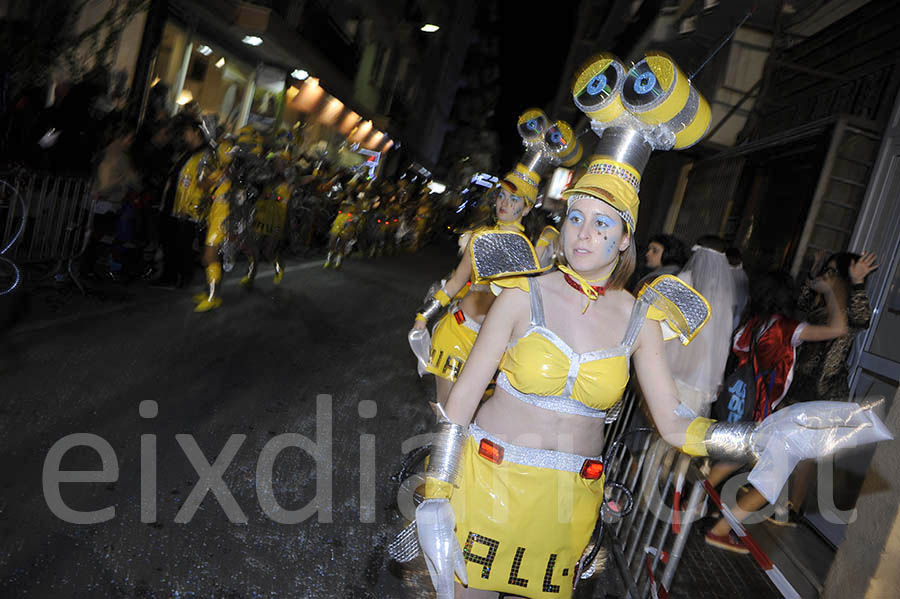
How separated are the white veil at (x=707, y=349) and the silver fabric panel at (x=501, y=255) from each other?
9.51 ft

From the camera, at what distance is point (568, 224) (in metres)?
2.64

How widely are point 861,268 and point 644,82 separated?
333cm

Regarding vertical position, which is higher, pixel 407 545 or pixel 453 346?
pixel 453 346

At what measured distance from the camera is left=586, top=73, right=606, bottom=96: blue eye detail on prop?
2.71 m

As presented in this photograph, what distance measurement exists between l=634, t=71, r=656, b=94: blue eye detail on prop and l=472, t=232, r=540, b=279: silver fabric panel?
688mm

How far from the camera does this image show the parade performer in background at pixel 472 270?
471cm

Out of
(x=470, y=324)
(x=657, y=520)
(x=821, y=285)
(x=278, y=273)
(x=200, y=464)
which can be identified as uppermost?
(x=821, y=285)

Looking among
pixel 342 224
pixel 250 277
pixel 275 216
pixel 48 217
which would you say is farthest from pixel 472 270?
pixel 342 224

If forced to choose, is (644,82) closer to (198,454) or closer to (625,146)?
(625,146)

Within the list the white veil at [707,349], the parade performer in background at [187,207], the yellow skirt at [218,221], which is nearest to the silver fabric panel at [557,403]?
the white veil at [707,349]

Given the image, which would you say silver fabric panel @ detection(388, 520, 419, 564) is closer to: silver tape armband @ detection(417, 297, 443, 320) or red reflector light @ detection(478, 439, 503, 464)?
red reflector light @ detection(478, 439, 503, 464)

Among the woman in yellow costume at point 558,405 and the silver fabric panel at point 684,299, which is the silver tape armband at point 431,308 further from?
the silver fabric panel at point 684,299

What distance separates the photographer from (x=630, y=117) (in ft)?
8.83

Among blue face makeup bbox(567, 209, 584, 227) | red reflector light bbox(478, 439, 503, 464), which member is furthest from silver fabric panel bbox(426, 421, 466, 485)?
blue face makeup bbox(567, 209, 584, 227)
